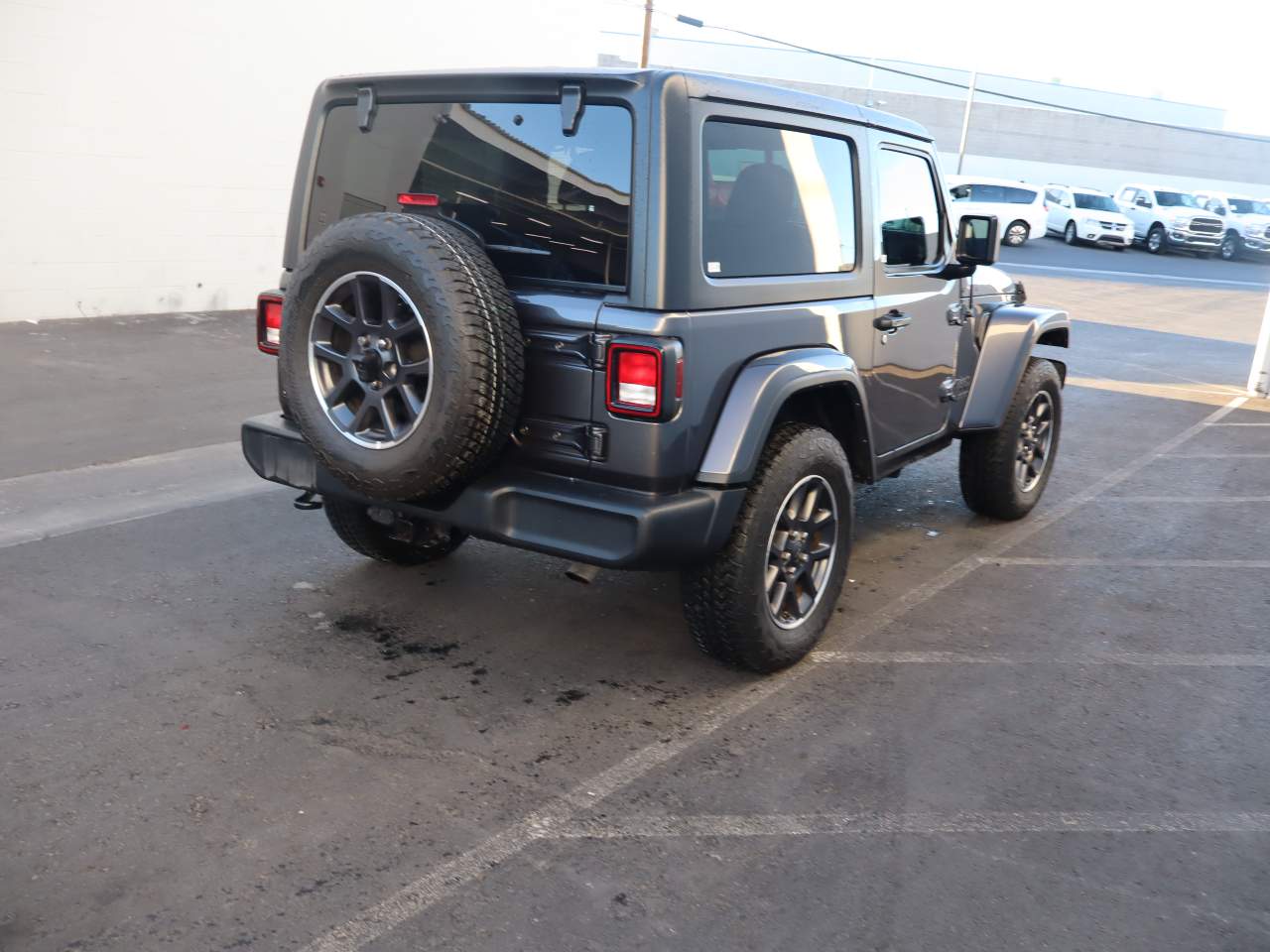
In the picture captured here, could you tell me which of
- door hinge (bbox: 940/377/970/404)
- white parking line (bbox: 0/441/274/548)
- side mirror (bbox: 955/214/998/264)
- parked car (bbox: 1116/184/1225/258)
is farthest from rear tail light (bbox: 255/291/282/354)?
parked car (bbox: 1116/184/1225/258)

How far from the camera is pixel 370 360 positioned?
3.78m

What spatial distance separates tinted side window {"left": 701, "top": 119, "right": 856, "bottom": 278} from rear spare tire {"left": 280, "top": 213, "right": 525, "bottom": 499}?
76 centimetres

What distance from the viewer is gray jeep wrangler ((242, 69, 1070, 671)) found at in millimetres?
3660

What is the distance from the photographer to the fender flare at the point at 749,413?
384cm

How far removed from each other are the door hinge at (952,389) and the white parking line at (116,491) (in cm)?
350

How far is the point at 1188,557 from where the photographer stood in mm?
6105

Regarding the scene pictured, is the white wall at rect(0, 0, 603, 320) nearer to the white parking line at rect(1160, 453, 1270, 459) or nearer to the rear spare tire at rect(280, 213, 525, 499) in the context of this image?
the rear spare tire at rect(280, 213, 525, 499)

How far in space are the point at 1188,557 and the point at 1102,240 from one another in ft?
97.4

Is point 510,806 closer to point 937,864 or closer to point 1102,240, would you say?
point 937,864

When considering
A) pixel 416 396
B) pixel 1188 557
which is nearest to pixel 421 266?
pixel 416 396

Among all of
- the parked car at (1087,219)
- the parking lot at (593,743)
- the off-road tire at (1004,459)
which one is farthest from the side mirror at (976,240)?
the parked car at (1087,219)

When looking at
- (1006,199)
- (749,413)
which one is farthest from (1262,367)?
(1006,199)

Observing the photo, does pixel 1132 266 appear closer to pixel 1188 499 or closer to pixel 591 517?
pixel 1188 499

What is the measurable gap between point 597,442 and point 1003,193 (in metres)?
30.4
